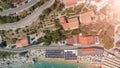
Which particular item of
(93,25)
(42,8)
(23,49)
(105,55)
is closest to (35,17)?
(42,8)

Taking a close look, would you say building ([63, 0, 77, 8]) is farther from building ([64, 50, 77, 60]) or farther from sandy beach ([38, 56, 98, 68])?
sandy beach ([38, 56, 98, 68])

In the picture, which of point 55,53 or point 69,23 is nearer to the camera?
point 69,23

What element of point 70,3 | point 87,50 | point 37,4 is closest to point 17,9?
point 37,4

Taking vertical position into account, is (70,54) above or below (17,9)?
below

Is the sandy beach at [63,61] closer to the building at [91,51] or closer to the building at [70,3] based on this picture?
the building at [91,51]

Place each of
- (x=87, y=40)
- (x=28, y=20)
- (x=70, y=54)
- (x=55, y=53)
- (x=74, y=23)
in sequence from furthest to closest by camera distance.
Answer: (x=28, y=20) < (x=55, y=53) < (x=70, y=54) < (x=74, y=23) < (x=87, y=40)

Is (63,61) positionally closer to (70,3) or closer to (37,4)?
(70,3)
